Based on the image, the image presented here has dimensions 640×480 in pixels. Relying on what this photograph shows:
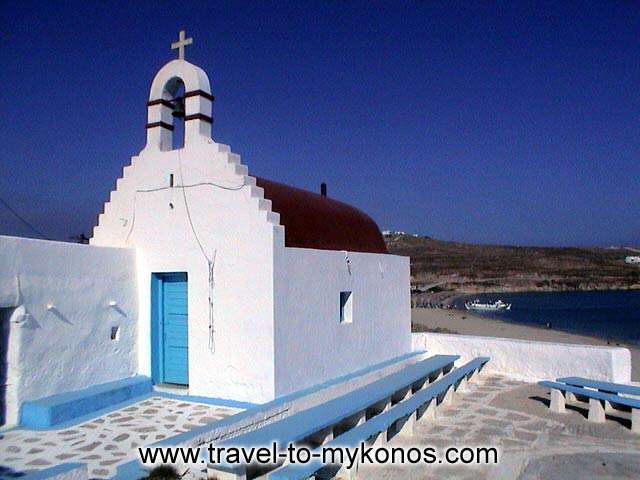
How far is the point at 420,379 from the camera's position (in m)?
9.04

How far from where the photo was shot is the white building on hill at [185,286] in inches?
274

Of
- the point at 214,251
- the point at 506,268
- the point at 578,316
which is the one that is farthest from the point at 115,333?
the point at 506,268

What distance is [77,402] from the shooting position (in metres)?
6.88

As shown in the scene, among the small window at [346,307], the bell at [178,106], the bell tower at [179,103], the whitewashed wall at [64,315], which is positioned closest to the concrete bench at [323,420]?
the small window at [346,307]

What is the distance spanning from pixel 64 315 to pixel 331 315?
4.03m

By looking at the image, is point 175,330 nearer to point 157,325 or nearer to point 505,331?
point 157,325

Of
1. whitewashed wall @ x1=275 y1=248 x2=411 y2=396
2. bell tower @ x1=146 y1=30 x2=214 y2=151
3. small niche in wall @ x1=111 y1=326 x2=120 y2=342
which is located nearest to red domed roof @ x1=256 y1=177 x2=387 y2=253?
whitewashed wall @ x1=275 y1=248 x2=411 y2=396

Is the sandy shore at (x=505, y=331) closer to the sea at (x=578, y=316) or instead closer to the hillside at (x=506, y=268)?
the sea at (x=578, y=316)

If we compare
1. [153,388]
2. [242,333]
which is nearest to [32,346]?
[153,388]

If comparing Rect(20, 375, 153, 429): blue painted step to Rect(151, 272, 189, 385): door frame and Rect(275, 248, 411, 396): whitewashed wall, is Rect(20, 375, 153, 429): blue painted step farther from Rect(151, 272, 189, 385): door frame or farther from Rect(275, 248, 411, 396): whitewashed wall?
Rect(275, 248, 411, 396): whitewashed wall

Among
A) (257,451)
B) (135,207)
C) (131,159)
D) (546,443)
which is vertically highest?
(131,159)

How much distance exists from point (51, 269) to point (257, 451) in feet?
12.6

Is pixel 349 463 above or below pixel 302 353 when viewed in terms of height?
below

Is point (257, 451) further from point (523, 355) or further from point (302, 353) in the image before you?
point (523, 355)
